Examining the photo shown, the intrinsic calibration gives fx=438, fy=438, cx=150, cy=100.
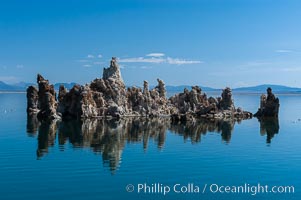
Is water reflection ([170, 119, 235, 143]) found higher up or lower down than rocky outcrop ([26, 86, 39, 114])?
lower down

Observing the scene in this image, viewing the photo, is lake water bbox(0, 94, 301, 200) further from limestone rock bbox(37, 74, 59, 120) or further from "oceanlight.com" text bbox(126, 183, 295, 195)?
limestone rock bbox(37, 74, 59, 120)

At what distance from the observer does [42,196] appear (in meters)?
32.8

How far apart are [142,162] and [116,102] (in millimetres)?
61261

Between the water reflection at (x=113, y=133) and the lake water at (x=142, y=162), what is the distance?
0.14 meters

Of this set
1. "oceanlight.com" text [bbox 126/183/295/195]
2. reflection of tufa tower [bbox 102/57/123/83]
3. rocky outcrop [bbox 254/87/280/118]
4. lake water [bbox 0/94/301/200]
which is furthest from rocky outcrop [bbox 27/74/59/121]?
"oceanlight.com" text [bbox 126/183/295/195]

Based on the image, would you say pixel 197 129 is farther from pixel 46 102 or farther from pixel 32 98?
pixel 32 98

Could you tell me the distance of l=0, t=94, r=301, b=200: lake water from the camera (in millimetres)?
34688

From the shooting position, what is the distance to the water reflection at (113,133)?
57.1 metres

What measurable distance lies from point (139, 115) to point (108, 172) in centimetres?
6845

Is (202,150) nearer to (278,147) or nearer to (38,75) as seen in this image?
(278,147)

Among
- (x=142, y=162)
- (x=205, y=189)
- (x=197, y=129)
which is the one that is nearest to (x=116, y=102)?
(x=197, y=129)

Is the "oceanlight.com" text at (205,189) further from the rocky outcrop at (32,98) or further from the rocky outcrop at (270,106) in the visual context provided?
the rocky outcrop at (270,106)

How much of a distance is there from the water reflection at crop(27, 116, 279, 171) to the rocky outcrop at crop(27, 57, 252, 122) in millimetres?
5770

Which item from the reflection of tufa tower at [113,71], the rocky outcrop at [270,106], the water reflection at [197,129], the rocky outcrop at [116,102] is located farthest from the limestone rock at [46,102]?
the rocky outcrop at [270,106]
